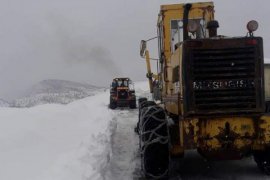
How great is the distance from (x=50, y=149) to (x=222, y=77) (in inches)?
142

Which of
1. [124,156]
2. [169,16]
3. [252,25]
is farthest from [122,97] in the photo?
[252,25]

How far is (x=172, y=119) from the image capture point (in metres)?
8.75

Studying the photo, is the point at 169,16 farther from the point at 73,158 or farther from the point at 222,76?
the point at 73,158

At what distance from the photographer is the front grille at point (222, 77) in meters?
6.98

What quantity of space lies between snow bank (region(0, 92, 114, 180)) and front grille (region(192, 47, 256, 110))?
2006 mm

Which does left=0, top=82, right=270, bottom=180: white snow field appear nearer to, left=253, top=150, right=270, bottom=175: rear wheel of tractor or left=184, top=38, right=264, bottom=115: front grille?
left=253, top=150, right=270, bottom=175: rear wheel of tractor

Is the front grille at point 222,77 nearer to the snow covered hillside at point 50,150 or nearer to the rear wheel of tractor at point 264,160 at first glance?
the rear wheel of tractor at point 264,160

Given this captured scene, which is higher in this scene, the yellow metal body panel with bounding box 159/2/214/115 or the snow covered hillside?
the yellow metal body panel with bounding box 159/2/214/115

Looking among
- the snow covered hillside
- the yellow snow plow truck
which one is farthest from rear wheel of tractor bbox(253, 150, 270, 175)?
the snow covered hillside

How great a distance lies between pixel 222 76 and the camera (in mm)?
6980

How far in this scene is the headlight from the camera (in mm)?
7227

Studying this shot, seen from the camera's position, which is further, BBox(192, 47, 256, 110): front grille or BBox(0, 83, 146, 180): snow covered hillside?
BBox(192, 47, 256, 110): front grille

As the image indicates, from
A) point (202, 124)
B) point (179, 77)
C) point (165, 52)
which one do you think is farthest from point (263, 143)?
point (165, 52)

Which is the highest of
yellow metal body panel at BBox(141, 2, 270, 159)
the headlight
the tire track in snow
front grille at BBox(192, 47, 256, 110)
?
the headlight
